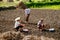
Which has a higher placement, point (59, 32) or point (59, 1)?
point (59, 32)

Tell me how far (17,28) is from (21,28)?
0.18 metres

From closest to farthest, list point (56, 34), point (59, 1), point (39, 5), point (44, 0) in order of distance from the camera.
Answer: point (56, 34), point (39, 5), point (59, 1), point (44, 0)

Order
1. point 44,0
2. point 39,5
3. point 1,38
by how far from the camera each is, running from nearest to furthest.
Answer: point 1,38, point 39,5, point 44,0

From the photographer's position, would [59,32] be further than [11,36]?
Yes

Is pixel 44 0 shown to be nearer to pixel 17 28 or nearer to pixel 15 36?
pixel 17 28

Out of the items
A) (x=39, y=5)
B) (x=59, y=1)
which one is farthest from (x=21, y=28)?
(x=59, y=1)

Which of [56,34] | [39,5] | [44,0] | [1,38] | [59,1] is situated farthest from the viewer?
[44,0]

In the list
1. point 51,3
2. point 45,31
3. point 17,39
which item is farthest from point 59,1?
point 17,39

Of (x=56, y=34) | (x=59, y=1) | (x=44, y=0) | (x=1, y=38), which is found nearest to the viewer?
(x=1, y=38)

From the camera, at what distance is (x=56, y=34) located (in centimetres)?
1130

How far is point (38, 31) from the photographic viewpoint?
11.9 m

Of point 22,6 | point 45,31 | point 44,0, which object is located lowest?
point 44,0

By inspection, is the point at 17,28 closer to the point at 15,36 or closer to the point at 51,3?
the point at 15,36

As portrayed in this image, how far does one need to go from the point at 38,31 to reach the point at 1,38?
9336 millimetres
